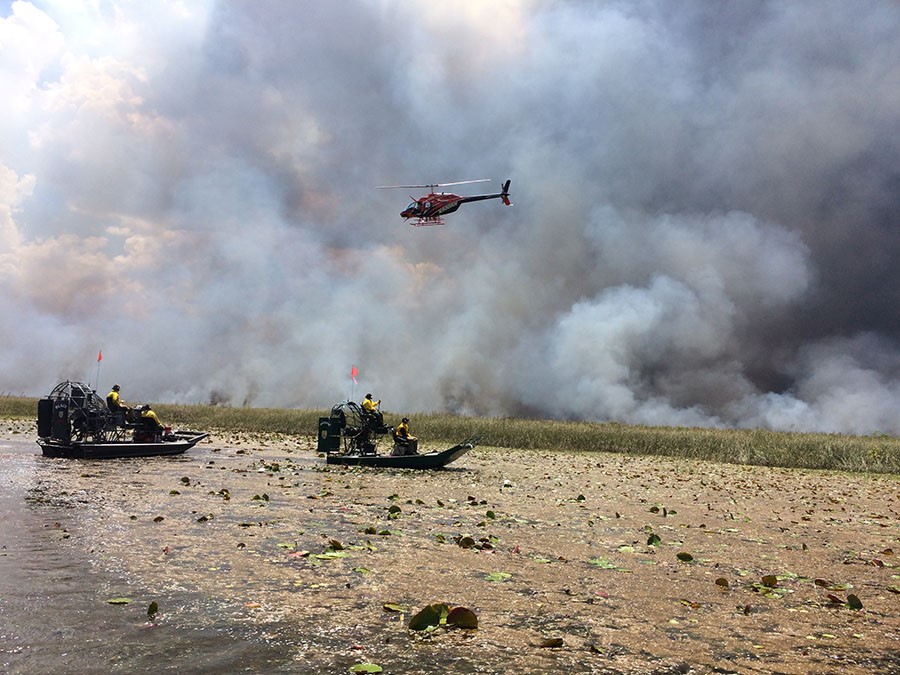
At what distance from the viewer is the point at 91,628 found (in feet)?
20.2

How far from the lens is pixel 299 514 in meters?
13.0

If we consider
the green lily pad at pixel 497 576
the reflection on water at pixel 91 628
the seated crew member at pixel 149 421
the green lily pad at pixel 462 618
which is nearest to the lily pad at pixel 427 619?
the green lily pad at pixel 462 618

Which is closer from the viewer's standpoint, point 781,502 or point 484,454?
point 781,502

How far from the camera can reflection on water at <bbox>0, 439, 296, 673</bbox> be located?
5426mm

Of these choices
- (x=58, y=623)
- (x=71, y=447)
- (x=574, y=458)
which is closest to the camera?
(x=58, y=623)

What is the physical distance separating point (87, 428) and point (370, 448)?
9.61 metres

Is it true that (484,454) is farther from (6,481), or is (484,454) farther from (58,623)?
(58,623)

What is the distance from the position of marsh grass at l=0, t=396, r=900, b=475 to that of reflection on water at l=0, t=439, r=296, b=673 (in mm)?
25865

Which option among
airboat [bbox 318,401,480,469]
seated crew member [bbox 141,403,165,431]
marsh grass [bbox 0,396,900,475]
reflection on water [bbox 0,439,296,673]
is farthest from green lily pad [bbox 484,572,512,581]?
marsh grass [bbox 0,396,900,475]

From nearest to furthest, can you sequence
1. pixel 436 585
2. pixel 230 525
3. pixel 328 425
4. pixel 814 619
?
pixel 814 619
pixel 436 585
pixel 230 525
pixel 328 425

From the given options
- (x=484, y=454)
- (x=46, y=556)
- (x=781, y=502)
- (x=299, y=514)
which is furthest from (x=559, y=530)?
(x=484, y=454)

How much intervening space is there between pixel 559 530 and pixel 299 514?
4.86 m

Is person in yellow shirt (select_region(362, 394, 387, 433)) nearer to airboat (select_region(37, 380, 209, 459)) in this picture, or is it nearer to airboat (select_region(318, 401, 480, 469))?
airboat (select_region(318, 401, 480, 469))

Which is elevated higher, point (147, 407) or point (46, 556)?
point (147, 407)
